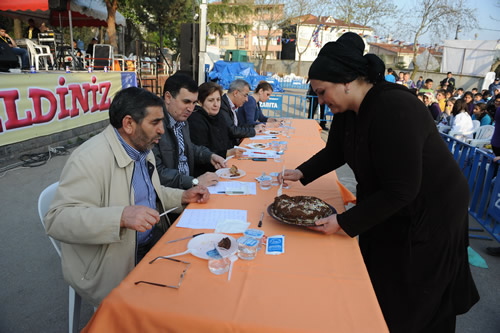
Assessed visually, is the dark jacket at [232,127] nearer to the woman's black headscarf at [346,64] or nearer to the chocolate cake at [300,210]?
the chocolate cake at [300,210]

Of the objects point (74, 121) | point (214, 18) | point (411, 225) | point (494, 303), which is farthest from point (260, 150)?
point (214, 18)

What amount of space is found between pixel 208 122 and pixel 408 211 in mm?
2738

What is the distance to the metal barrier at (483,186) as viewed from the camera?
3.42m

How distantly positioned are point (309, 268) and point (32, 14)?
50.3 ft

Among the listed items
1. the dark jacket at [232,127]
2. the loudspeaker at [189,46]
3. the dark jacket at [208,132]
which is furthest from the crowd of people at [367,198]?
the loudspeaker at [189,46]

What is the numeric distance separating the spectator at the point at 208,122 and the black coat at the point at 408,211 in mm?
2054

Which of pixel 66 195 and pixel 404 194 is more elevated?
pixel 404 194

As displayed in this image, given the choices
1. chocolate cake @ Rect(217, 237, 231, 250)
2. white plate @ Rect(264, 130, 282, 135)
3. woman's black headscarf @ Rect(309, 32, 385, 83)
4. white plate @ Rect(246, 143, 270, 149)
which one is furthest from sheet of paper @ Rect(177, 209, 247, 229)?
white plate @ Rect(264, 130, 282, 135)

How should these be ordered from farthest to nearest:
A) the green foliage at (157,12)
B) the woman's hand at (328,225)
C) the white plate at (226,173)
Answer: the green foliage at (157,12), the white plate at (226,173), the woman's hand at (328,225)

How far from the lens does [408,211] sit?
155cm

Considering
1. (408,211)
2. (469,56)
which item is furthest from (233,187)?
(469,56)

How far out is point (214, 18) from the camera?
2836cm

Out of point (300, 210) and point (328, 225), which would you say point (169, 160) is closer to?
point (300, 210)

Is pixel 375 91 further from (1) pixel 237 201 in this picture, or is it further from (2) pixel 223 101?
(2) pixel 223 101
